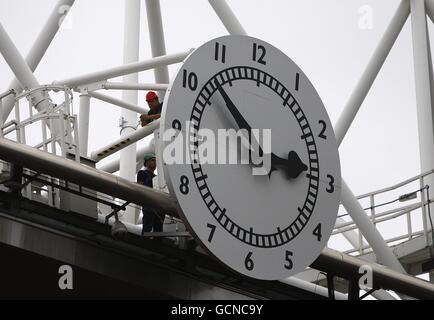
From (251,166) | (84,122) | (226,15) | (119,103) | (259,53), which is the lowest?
(251,166)

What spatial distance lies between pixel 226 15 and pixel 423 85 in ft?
15.7

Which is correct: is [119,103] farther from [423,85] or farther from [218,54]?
[218,54]

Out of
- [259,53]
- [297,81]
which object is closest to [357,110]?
[297,81]

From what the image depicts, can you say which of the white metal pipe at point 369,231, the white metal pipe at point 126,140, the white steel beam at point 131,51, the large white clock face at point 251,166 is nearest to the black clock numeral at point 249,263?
the large white clock face at point 251,166

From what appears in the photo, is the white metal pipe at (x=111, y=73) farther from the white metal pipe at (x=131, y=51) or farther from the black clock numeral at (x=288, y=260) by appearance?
the black clock numeral at (x=288, y=260)

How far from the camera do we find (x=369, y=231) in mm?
25625

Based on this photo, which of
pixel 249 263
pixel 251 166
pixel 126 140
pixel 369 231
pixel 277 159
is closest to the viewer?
pixel 249 263

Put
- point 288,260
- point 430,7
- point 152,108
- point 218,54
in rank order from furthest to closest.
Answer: point 430,7 → point 152,108 → point 218,54 → point 288,260

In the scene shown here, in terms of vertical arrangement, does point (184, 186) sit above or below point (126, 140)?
below

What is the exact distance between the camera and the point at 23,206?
57.0 ft

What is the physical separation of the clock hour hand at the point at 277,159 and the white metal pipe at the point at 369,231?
644 cm

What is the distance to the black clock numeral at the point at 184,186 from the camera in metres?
17.3

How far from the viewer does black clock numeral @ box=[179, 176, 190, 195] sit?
1728 centimetres
